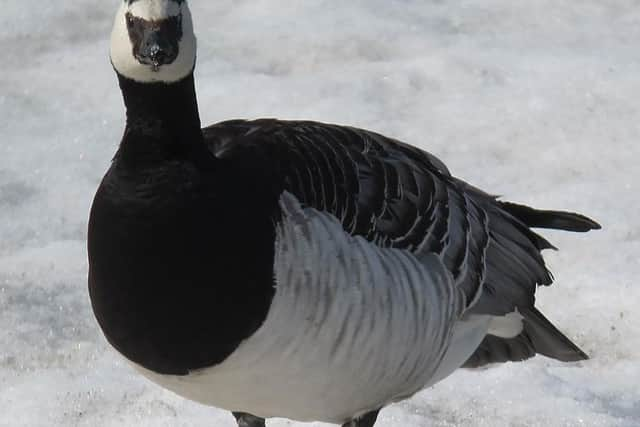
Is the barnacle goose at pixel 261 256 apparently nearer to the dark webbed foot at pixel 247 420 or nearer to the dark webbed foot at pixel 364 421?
the dark webbed foot at pixel 364 421

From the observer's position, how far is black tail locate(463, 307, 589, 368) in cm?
486

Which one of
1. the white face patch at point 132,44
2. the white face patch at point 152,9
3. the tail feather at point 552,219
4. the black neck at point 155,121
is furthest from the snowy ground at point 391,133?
the white face patch at point 152,9

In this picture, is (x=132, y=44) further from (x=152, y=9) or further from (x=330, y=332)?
(x=330, y=332)

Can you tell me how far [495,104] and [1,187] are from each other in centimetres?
264

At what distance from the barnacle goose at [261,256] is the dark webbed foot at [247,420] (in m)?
0.21

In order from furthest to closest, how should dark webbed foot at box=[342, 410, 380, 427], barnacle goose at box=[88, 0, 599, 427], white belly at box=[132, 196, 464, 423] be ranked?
dark webbed foot at box=[342, 410, 380, 427]
white belly at box=[132, 196, 464, 423]
barnacle goose at box=[88, 0, 599, 427]

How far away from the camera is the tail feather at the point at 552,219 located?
4.78m

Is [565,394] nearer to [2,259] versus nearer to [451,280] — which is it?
[451,280]

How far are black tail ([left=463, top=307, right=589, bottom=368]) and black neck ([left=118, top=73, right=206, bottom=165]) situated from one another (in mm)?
1649

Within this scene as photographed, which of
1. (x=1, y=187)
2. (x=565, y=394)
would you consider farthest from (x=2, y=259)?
(x=565, y=394)

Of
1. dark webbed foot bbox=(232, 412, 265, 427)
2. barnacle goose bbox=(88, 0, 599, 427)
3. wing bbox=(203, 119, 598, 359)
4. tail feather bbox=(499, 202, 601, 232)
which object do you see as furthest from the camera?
tail feather bbox=(499, 202, 601, 232)

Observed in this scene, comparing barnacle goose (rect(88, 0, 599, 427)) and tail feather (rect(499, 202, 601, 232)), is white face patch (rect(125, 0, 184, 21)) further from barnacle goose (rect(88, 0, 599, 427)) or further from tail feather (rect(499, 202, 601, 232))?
tail feather (rect(499, 202, 601, 232))

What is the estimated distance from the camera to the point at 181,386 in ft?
12.9

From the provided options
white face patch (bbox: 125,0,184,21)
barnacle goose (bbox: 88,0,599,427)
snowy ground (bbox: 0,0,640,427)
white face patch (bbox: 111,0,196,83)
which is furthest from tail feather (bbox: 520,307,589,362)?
white face patch (bbox: 125,0,184,21)
